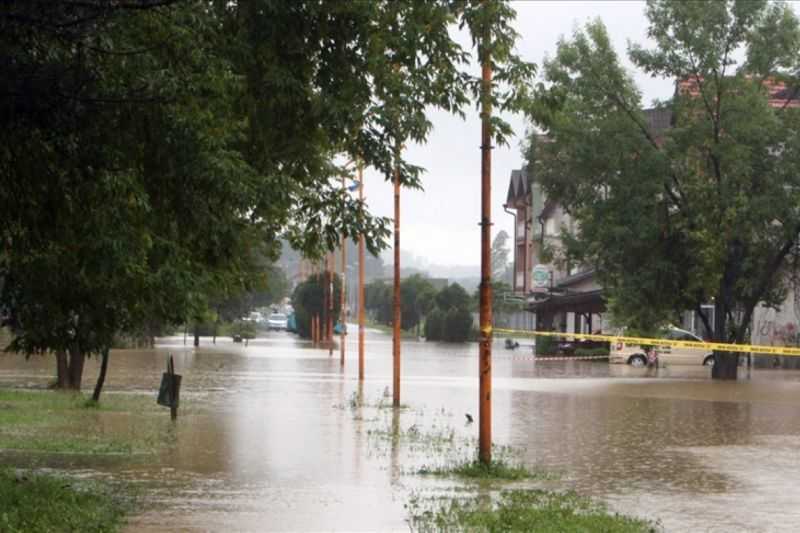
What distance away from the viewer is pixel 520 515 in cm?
1205

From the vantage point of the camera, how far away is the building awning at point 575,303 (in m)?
63.5

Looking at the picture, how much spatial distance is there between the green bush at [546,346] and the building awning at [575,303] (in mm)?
1719

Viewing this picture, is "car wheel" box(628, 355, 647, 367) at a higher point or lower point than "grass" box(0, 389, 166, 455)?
higher

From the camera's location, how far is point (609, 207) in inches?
1795

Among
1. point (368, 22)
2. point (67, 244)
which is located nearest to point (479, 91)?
point (368, 22)

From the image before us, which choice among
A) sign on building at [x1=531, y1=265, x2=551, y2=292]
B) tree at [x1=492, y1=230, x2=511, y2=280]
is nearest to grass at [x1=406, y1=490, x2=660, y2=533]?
sign on building at [x1=531, y1=265, x2=551, y2=292]

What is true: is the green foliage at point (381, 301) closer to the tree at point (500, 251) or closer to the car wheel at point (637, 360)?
the tree at point (500, 251)

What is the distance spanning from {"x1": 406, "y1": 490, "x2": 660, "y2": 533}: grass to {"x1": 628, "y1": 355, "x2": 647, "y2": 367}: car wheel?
41551 mm

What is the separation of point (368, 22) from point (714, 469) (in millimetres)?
7368

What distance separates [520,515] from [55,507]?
151 inches

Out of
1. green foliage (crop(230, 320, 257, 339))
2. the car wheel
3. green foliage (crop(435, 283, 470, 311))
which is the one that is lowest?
the car wheel

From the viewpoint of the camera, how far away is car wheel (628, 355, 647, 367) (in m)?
55.1

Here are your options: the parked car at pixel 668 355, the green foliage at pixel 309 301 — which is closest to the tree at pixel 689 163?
the parked car at pixel 668 355

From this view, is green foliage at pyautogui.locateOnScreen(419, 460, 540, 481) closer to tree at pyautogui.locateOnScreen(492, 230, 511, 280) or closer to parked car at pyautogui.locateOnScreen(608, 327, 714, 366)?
parked car at pyautogui.locateOnScreen(608, 327, 714, 366)
